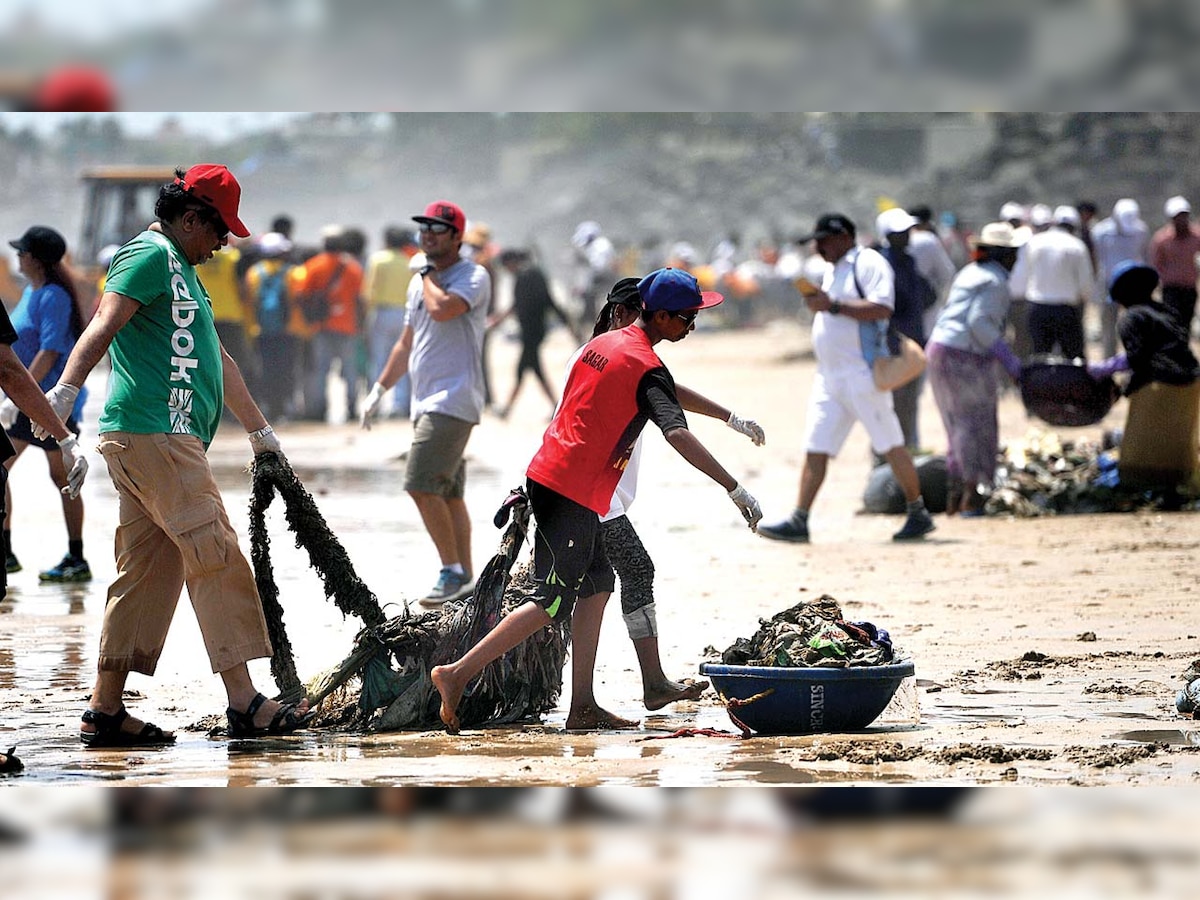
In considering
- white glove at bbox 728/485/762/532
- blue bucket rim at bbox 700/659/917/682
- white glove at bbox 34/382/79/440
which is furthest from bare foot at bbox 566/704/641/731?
white glove at bbox 34/382/79/440

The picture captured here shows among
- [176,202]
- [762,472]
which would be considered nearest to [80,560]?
[176,202]

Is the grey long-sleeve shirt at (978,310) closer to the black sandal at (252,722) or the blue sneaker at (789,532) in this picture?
the blue sneaker at (789,532)

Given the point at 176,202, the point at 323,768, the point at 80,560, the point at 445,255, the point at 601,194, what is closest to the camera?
the point at 323,768

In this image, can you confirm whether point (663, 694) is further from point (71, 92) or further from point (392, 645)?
point (71, 92)

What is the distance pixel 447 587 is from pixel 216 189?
11.3 ft

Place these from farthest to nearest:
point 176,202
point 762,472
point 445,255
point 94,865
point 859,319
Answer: point 762,472
point 859,319
point 445,255
point 176,202
point 94,865

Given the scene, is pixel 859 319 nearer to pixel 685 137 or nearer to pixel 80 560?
pixel 80 560

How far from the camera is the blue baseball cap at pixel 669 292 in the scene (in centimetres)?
648

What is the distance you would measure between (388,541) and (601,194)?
58.8 meters

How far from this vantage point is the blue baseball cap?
255 inches

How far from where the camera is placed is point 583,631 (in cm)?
682

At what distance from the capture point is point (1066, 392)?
12422 millimetres

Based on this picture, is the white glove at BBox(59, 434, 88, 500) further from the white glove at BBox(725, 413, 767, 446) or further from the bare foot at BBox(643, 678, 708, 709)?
the white glove at BBox(725, 413, 767, 446)

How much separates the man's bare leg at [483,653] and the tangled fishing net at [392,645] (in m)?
0.26
